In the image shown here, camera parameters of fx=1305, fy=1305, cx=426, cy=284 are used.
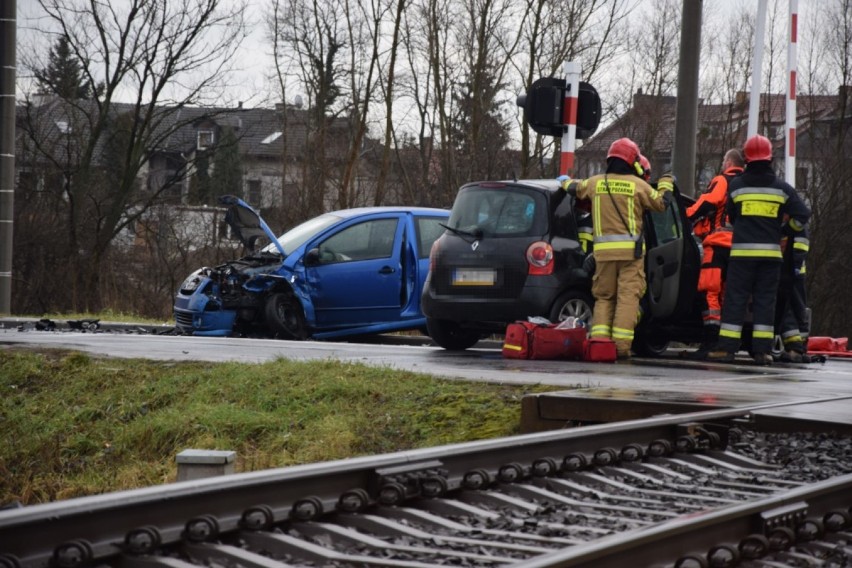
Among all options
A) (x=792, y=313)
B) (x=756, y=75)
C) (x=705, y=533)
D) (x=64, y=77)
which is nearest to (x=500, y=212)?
(x=792, y=313)

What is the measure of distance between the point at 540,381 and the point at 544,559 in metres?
5.90

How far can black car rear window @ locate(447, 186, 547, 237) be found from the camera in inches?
500

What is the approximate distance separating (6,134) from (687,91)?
39.3 ft

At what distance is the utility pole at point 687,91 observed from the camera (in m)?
14.2

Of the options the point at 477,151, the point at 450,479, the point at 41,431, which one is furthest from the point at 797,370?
the point at 477,151

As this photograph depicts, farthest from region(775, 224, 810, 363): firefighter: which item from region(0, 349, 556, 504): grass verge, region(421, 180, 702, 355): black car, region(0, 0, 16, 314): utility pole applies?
region(0, 0, 16, 314): utility pole

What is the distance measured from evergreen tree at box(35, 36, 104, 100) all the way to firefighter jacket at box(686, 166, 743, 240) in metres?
24.3

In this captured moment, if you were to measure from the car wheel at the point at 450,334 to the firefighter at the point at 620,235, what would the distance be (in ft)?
A: 6.00

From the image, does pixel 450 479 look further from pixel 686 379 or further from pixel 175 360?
pixel 175 360

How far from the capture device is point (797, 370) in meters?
11.8

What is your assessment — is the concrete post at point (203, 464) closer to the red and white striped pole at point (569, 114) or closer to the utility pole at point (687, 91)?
the red and white striped pole at point (569, 114)

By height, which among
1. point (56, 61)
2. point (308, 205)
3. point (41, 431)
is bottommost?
point (41, 431)

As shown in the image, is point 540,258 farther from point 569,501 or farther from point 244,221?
point 569,501

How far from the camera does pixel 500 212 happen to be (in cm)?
1289
